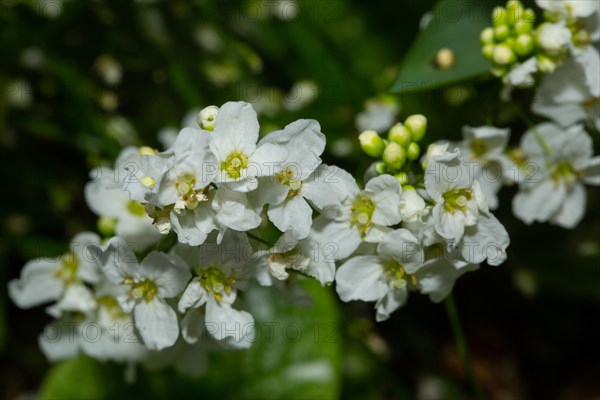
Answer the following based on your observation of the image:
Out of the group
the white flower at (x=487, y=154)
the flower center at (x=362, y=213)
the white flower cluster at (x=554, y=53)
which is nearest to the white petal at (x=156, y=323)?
the flower center at (x=362, y=213)

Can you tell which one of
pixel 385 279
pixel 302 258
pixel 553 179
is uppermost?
pixel 302 258

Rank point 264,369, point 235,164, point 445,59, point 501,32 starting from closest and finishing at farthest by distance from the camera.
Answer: point 235,164 < point 501,32 < point 445,59 < point 264,369

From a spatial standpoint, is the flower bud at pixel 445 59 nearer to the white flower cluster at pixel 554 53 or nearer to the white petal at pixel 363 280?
the white flower cluster at pixel 554 53

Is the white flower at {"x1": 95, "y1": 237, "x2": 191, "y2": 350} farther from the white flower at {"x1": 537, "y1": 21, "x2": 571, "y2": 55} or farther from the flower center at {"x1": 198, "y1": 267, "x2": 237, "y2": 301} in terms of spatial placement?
the white flower at {"x1": 537, "y1": 21, "x2": 571, "y2": 55}

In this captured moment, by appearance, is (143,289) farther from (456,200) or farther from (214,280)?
(456,200)

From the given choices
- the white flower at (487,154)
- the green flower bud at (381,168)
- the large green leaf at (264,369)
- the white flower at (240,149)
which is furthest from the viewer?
the large green leaf at (264,369)

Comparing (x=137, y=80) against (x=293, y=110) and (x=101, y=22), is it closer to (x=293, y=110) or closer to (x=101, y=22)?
(x=101, y=22)

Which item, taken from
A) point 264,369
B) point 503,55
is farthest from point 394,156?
point 264,369
